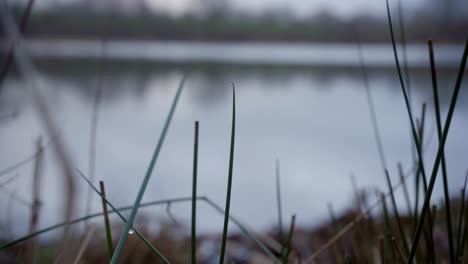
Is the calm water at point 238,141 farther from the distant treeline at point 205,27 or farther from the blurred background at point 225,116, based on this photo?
the distant treeline at point 205,27

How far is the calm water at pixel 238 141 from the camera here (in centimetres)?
104

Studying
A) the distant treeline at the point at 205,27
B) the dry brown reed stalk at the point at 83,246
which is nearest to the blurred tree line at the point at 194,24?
the distant treeline at the point at 205,27

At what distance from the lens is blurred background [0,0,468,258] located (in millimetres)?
978

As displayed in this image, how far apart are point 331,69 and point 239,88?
3.05ft

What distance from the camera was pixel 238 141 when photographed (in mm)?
1469

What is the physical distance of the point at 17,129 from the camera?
4.15 ft

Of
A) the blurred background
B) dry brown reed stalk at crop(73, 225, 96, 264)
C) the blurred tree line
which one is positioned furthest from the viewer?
the blurred tree line

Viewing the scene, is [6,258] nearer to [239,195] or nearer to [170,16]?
[239,195]

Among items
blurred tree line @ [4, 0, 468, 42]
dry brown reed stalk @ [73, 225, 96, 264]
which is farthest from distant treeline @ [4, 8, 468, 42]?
dry brown reed stalk @ [73, 225, 96, 264]

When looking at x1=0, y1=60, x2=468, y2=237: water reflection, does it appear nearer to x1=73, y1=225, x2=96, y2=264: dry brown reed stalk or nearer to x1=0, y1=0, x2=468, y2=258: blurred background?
x1=0, y1=0, x2=468, y2=258: blurred background

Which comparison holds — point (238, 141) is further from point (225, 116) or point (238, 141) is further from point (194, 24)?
point (194, 24)

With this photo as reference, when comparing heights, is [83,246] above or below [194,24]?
below

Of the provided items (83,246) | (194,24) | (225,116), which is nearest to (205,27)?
(194,24)

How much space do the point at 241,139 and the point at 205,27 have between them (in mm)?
1105
